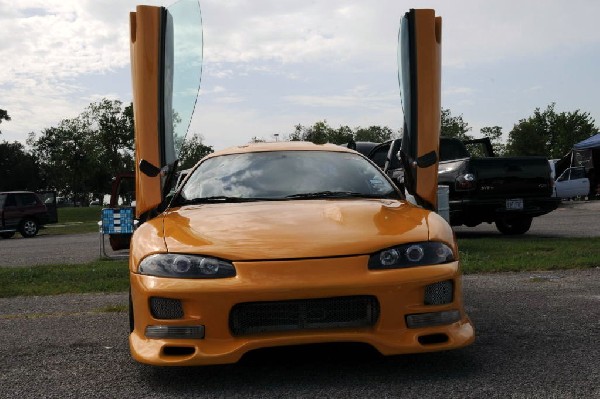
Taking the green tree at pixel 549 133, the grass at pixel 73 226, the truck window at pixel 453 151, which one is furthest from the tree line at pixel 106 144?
the truck window at pixel 453 151

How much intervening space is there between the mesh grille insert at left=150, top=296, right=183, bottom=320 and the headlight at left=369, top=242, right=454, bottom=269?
0.99 m

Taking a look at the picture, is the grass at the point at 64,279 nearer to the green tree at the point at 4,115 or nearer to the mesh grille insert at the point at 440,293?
the mesh grille insert at the point at 440,293

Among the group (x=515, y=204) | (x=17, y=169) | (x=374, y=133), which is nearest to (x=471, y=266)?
(x=515, y=204)

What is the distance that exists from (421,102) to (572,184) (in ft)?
83.0

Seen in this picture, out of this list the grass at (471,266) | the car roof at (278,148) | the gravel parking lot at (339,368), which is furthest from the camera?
the grass at (471,266)

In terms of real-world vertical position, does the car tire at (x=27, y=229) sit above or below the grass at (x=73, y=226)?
above

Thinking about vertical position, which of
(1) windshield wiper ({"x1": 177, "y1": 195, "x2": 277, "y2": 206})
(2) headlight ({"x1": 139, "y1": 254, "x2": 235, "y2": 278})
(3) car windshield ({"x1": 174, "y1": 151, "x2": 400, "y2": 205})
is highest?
(3) car windshield ({"x1": 174, "y1": 151, "x2": 400, "y2": 205})

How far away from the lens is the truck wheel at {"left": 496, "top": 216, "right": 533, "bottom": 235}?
12586mm

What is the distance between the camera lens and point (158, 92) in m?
5.03

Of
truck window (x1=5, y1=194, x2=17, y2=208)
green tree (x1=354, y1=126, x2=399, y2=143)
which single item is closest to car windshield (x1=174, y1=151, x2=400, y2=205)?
truck window (x1=5, y1=194, x2=17, y2=208)

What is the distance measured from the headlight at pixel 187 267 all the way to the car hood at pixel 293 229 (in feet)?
0.13

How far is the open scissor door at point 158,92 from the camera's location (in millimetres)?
4836

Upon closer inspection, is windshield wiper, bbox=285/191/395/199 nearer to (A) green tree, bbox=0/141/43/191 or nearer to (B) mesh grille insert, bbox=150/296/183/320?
(B) mesh grille insert, bbox=150/296/183/320

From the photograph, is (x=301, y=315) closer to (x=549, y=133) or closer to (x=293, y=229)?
(x=293, y=229)
